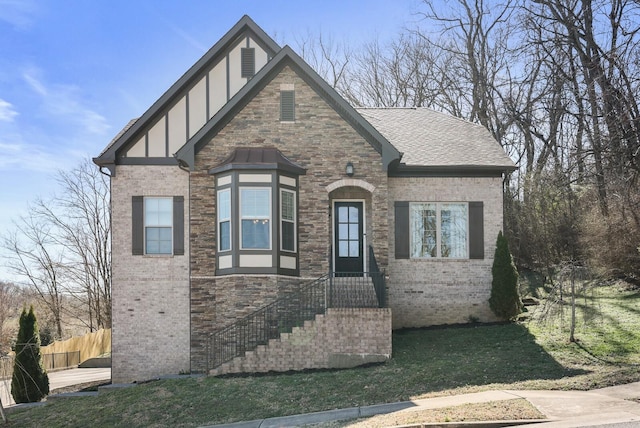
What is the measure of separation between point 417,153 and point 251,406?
10.2 metres

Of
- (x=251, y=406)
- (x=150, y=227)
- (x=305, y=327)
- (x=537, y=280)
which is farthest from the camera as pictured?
(x=537, y=280)

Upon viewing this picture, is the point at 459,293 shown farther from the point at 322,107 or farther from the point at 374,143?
the point at 322,107

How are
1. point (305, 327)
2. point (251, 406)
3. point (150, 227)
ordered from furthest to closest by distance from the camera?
point (150, 227) < point (305, 327) < point (251, 406)

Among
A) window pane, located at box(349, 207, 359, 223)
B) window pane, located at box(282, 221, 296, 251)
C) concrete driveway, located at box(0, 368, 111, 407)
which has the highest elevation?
window pane, located at box(349, 207, 359, 223)

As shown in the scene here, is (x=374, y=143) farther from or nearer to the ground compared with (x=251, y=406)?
farther from the ground

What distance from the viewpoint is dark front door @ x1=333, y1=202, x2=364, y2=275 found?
74.2 ft

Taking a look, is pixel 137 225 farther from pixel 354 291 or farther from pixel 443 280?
pixel 443 280

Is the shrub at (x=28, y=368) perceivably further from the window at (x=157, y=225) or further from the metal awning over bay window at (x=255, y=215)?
the metal awning over bay window at (x=255, y=215)

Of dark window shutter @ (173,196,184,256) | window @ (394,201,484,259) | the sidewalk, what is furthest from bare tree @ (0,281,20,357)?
the sidewalk

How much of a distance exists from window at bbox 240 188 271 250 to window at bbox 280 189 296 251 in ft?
1.36

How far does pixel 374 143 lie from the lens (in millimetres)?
21406

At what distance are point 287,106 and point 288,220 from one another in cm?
320

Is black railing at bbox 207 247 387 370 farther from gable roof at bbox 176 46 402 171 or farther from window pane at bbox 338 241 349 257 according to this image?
gable roof at bbox 176 46 402 171

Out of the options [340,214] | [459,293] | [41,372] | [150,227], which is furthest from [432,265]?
[41,372]
